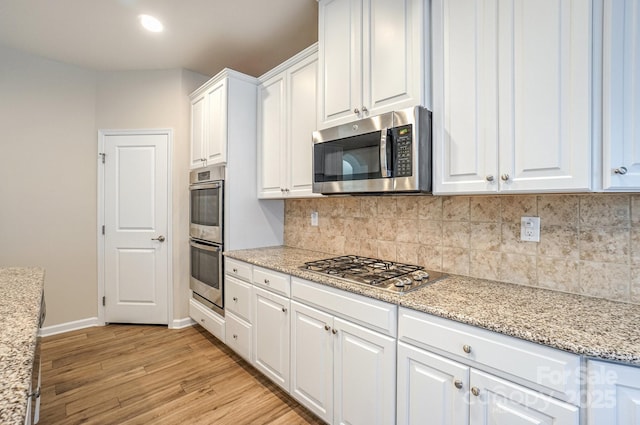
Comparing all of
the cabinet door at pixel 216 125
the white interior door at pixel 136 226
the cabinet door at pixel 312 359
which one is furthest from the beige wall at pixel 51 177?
the cabinet door at pixel 312 359

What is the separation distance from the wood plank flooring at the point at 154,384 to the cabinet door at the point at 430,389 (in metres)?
0.82

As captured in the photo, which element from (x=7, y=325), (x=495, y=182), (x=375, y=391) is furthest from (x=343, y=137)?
(x=7, y=325)

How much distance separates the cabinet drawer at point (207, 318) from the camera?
2741 mm

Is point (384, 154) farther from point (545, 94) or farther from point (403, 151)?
point (545, 94)

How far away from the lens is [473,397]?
3.84 ft

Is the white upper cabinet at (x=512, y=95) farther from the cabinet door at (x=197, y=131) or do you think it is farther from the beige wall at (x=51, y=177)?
the beige wall at (x=51, y=177)

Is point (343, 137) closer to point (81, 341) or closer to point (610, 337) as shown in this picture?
point (610, 337)

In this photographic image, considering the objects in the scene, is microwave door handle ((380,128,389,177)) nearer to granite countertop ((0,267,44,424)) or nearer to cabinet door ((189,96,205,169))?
granite countertop ((0,267,44,424))

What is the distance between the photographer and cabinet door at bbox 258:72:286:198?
2.60 meters

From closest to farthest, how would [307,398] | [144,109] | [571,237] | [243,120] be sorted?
[571,237] → [307,398] → [243,120] → [144,109]

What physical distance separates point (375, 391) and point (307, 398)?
1.86 feet

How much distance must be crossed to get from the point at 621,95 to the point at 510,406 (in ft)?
3.78

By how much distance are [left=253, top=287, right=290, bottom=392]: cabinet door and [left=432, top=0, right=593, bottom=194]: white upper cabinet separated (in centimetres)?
124

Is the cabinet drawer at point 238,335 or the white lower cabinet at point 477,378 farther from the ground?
the white lower cabinet at point 477,378
